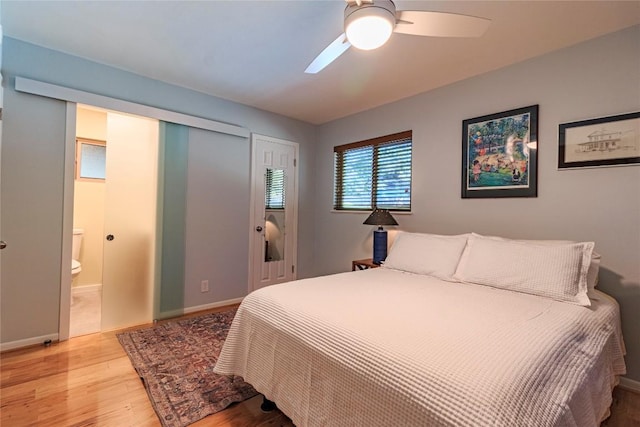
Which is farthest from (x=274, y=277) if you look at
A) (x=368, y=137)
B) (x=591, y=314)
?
(x=591, y=314)

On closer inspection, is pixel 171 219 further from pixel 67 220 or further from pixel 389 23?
pixel 389 23

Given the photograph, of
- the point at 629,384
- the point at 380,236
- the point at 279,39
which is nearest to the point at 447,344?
the point at 629,384

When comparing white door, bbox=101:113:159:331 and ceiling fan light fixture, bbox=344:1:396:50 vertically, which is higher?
ceiling fan light fixture, bbox=344:1:396:50

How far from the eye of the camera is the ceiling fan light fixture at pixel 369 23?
1425mm

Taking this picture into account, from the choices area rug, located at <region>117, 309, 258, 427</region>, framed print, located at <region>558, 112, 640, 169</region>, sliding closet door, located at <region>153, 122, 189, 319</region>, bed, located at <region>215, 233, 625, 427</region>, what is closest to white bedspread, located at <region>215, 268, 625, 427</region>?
bed, located at <region>215, 233, 625, 427</region>

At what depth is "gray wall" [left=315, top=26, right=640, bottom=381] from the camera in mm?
1945

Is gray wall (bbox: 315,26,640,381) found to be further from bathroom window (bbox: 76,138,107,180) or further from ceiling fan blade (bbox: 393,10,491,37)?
bathroom window (bbox: 76,138,107,180)

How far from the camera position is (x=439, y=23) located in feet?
5.03

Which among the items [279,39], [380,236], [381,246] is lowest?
[381,246]

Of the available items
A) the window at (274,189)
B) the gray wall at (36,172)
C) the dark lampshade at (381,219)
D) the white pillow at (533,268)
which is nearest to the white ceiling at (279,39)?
the gray wall at (36,172)

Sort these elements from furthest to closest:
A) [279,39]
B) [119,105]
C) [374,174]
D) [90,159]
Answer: [90,159], [374,174], [119,105], [279,39]

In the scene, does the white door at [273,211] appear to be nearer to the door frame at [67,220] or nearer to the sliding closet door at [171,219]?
the sliding closet door at [171,219]

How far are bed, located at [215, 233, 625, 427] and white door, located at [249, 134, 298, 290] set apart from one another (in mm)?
1880

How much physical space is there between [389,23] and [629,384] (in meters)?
2.77
